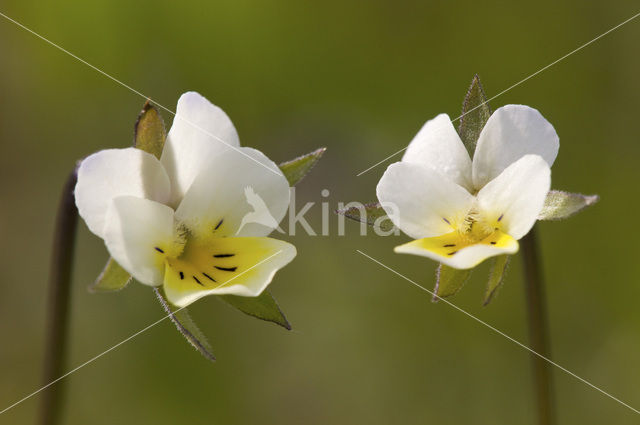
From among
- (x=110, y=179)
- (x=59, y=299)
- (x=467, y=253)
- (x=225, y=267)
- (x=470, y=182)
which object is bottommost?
(x=59, y=299)

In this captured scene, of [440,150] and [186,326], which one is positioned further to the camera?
[440,150]

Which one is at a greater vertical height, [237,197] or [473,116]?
[473,116]

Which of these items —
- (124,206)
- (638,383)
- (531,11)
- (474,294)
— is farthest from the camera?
(531,11)

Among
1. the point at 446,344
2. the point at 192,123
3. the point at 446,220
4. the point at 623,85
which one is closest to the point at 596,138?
the point at 623,85

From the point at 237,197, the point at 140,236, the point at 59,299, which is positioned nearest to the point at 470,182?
the point at 237,197

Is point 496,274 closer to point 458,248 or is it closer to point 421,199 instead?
point 458,248

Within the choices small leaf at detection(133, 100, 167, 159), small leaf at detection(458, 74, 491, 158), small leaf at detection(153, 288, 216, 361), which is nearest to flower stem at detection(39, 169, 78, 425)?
small leaf at detection(133, 100, 167, 159)

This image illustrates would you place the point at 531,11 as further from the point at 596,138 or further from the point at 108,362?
the point at 108,362

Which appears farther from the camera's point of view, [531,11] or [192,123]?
[531,11]
